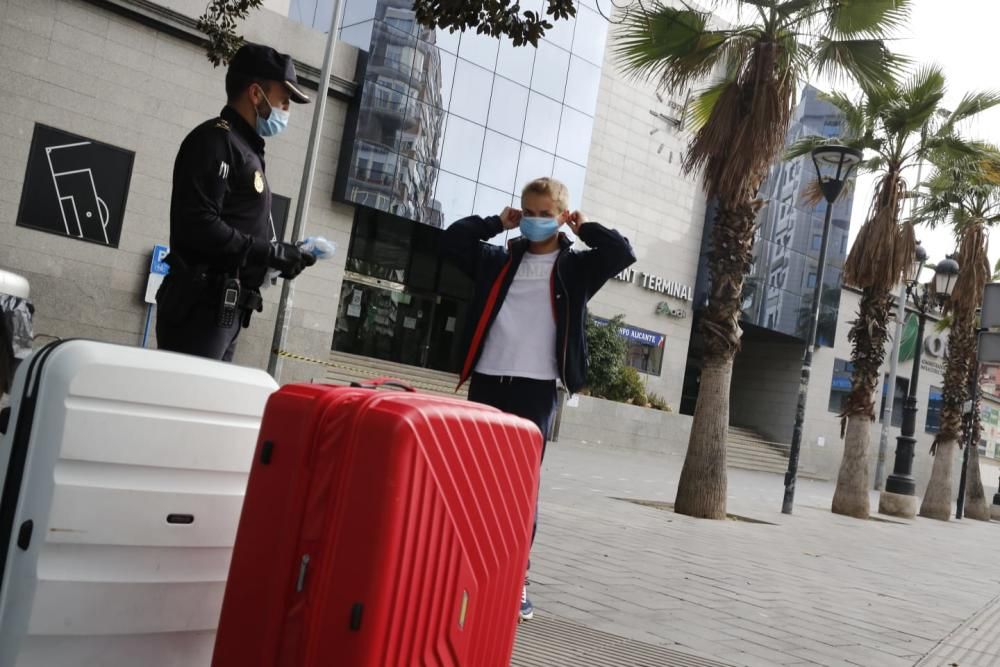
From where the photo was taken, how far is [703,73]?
11.5 m

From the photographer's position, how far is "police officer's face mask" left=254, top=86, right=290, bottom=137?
3369 mm

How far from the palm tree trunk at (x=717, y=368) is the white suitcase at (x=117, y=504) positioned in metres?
9.11

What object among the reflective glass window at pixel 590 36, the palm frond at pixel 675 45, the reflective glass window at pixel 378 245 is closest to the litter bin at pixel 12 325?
the palm frond at pixel 675 45

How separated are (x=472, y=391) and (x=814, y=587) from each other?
3.92m

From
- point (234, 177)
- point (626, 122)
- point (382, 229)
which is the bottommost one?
point (234, 177)

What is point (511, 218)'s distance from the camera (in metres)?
4.21

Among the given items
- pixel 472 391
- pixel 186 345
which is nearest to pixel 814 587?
pixel 472 391

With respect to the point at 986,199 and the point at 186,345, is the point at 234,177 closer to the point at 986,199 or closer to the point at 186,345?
the point at 186,345

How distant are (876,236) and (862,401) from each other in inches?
115

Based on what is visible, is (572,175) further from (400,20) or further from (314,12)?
(314,12)

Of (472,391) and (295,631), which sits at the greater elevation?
(472,391)

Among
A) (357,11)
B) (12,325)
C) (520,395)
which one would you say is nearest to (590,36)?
(357,11)

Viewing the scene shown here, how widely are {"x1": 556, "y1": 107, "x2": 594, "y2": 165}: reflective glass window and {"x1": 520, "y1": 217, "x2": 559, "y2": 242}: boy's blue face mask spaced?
26651 mm

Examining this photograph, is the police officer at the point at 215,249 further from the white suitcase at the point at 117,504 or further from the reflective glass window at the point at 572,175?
the reflective glass window at the point at 572,175
